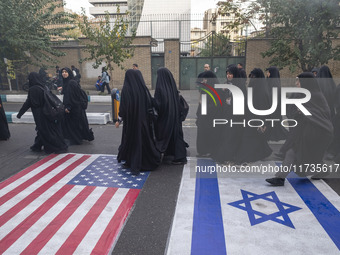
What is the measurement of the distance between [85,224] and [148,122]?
8.32 feet

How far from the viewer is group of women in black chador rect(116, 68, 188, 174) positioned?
5.70m

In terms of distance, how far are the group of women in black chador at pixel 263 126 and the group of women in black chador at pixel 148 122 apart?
31.6 inches

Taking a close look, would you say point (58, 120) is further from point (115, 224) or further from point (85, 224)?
point (115, 224)

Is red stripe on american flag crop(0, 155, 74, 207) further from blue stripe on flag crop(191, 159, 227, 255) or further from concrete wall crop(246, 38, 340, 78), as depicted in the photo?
concrete wall crop(246, 38, 340, 78)

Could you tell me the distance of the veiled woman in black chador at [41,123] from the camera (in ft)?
22.5

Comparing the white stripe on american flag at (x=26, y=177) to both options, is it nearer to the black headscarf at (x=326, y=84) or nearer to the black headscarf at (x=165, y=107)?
the black headscarf at (x=165, y=107)

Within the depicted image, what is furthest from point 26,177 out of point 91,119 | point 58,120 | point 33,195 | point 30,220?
→ point 91,119

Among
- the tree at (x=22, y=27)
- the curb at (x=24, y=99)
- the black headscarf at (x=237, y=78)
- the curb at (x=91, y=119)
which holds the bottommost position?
the curb at (x=91, y=119)

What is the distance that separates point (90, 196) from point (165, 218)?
1447 millimetres

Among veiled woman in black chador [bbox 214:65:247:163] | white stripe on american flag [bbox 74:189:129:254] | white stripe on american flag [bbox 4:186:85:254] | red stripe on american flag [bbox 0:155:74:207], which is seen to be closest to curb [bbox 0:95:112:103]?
red stripe on american flag [bbox 0:155:74:207]

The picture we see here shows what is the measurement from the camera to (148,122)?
5906 mm

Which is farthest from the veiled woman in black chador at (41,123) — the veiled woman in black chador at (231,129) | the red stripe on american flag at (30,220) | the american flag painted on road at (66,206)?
the veiled woman in black chador at (231,129)

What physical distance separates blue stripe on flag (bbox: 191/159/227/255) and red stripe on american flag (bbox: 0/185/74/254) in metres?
2.24

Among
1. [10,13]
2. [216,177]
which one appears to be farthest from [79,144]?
[10,13]
